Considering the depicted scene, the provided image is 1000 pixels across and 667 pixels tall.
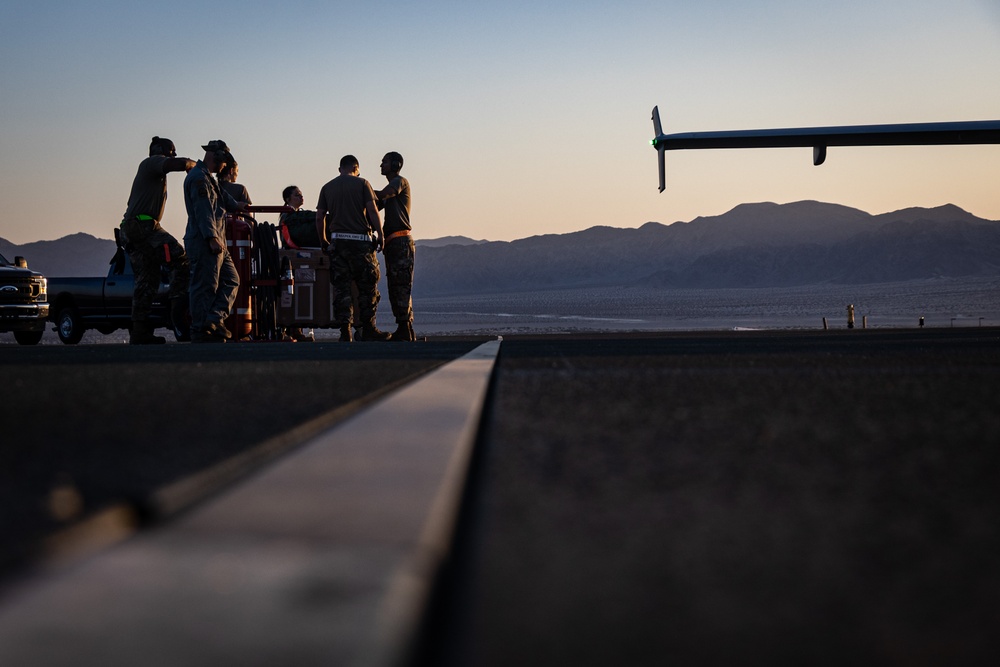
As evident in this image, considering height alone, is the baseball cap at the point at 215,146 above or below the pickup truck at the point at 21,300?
above

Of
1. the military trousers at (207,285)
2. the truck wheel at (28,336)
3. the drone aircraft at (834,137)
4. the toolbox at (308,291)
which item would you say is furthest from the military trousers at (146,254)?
the drone aircraft at (834,137)

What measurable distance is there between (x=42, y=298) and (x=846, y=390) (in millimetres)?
17092

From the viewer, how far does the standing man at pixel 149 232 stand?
12500 mm

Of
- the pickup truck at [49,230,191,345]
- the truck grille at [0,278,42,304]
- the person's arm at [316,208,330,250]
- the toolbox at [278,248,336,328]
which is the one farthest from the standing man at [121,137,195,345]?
the truck grille at [0,278,42,304]

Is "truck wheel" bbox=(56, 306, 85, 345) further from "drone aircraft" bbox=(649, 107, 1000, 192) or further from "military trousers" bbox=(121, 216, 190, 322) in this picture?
"drone aircraft" bbox=(649, 107, 1000, 192)

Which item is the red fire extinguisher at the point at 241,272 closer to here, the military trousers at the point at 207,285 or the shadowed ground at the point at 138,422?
the military trousers at the point at 207,285

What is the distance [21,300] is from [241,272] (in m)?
6.96

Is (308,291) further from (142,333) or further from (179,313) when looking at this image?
(142,333)

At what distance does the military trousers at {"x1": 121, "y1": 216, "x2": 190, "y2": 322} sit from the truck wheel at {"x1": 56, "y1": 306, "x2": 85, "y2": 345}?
25.7 feet

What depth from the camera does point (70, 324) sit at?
2044cm

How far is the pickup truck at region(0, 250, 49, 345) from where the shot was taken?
59.6 ft

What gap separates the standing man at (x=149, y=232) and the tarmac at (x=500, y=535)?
9.43 meters

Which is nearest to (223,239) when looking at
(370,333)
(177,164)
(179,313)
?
(177,164)

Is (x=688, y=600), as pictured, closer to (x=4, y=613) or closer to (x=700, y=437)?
(x=4, y=613)
